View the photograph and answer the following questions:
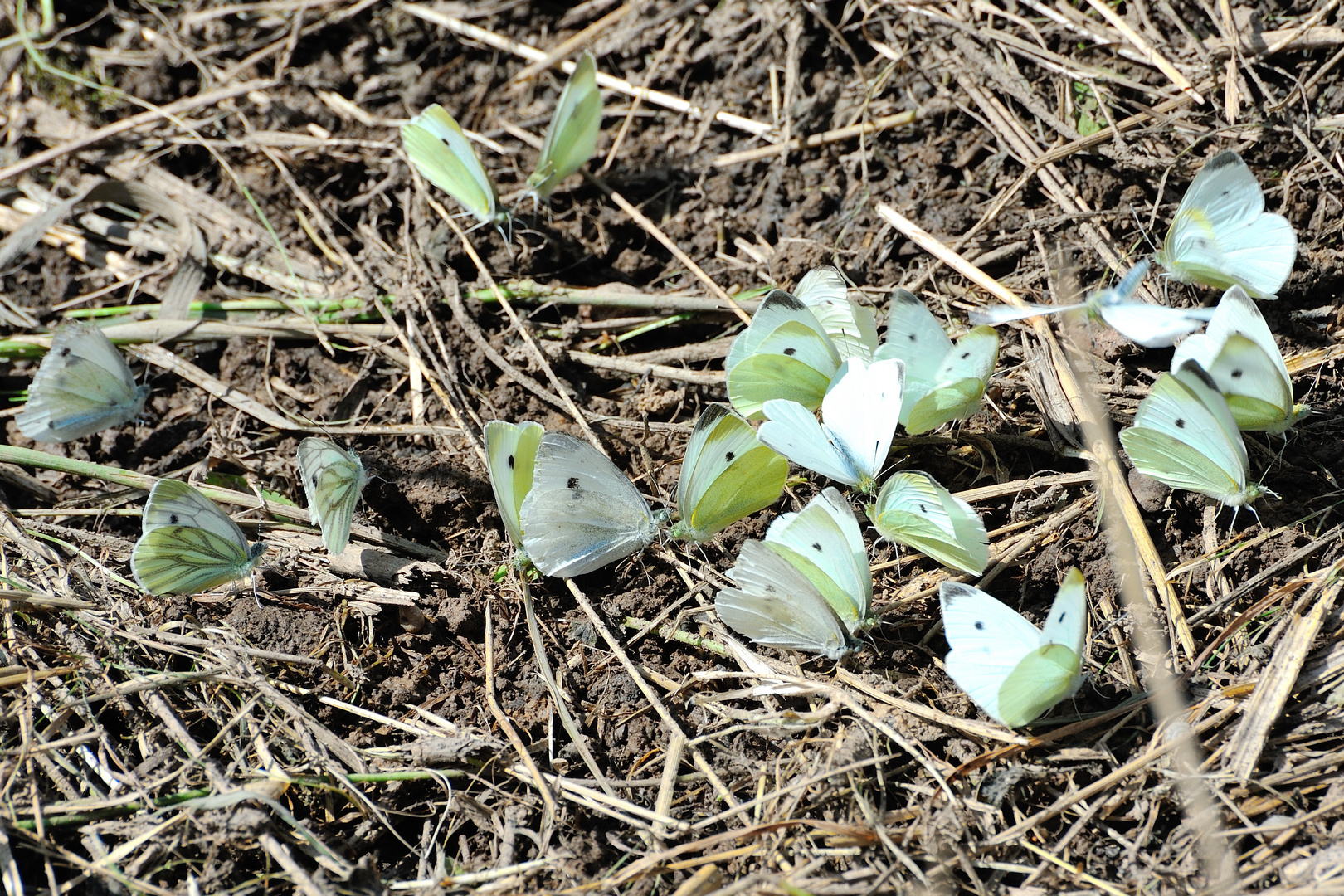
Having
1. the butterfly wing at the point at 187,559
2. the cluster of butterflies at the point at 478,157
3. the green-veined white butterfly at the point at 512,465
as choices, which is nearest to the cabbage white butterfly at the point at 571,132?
the cluster of butterflies at the point at 478,157

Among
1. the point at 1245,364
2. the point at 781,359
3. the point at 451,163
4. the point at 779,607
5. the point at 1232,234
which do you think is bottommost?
the point at 779,607

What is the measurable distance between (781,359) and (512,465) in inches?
46.2

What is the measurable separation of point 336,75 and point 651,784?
469 centimetres

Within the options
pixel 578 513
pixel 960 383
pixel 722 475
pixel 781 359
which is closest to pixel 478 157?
pixel 781 359

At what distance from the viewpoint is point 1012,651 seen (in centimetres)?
291

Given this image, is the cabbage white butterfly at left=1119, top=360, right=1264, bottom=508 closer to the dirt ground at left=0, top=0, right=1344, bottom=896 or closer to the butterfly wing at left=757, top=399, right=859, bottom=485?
the dirt ground at left=0, top=0, right=1344, bottom=896

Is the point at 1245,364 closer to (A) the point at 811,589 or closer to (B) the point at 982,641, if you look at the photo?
(B) the point at 982,641

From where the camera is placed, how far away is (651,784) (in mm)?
3086

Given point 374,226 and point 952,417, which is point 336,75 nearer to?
point 374,226

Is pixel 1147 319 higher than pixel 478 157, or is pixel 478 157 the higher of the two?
pixel 1147 319

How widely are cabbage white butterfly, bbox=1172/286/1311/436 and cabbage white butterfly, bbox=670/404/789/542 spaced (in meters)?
1.56

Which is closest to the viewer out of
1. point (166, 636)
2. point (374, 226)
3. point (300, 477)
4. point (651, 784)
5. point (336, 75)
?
point (651, 784)

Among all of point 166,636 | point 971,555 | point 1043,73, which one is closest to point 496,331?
point 166,636

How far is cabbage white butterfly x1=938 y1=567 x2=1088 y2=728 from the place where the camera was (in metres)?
2.74
